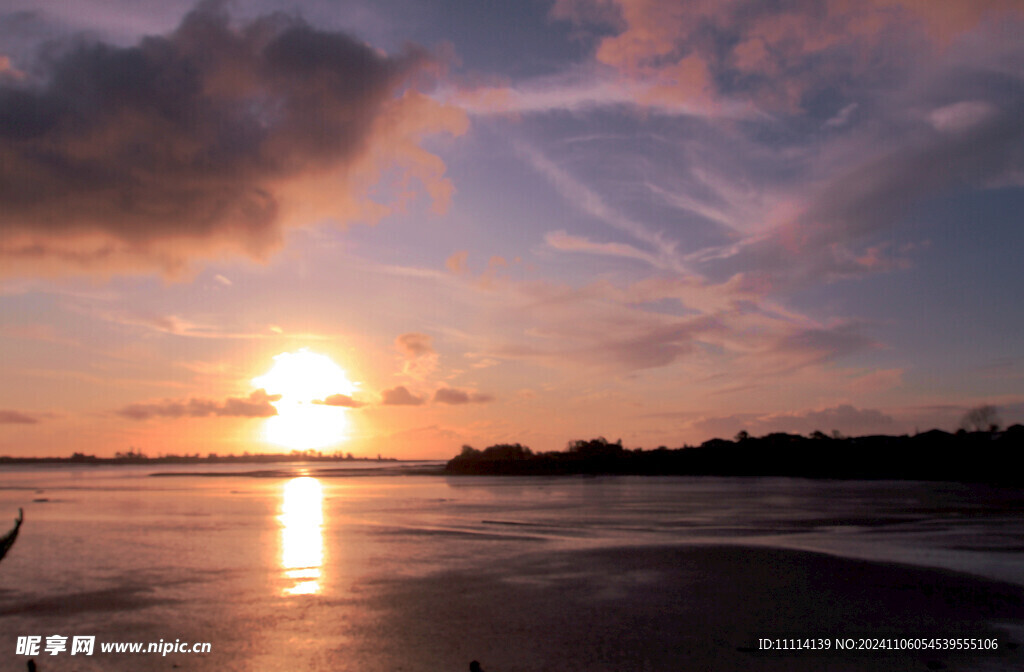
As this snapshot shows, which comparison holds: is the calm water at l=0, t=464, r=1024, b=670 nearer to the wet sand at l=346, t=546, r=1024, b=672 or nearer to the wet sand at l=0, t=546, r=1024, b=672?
the wet sand at l=0, t=546, r=1024, b=672

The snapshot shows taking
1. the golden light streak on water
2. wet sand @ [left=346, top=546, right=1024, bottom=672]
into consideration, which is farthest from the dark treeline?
the golden light streak on water

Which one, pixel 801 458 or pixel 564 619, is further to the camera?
pixel 801 458

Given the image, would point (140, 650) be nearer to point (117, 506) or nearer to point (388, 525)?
point (388, 525)

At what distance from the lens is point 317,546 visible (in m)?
23.5

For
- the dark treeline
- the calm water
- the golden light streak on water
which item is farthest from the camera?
the dark treeline

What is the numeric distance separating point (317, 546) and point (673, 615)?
1413 centimetres

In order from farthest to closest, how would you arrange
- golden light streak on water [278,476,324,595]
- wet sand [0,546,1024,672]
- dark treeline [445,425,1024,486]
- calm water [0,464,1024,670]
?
1. dark treeline [445,425,1024,486]
2. golden light streak on water [278,476,324,595]
3. calm water [0,464,1024,670]
4. wet sand [0,546,1024,672]

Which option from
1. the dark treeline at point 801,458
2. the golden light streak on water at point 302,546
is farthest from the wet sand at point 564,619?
the dark treeline at point 801,458

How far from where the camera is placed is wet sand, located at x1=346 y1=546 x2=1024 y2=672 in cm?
1110

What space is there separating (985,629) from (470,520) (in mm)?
21849

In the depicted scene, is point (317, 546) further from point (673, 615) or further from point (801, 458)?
point (801, 458)

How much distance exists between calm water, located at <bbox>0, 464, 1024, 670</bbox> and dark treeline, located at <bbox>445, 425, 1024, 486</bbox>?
29542 mm

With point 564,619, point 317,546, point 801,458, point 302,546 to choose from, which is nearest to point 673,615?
point 564,619

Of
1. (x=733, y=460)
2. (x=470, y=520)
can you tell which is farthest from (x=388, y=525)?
(x=733, y=460)
